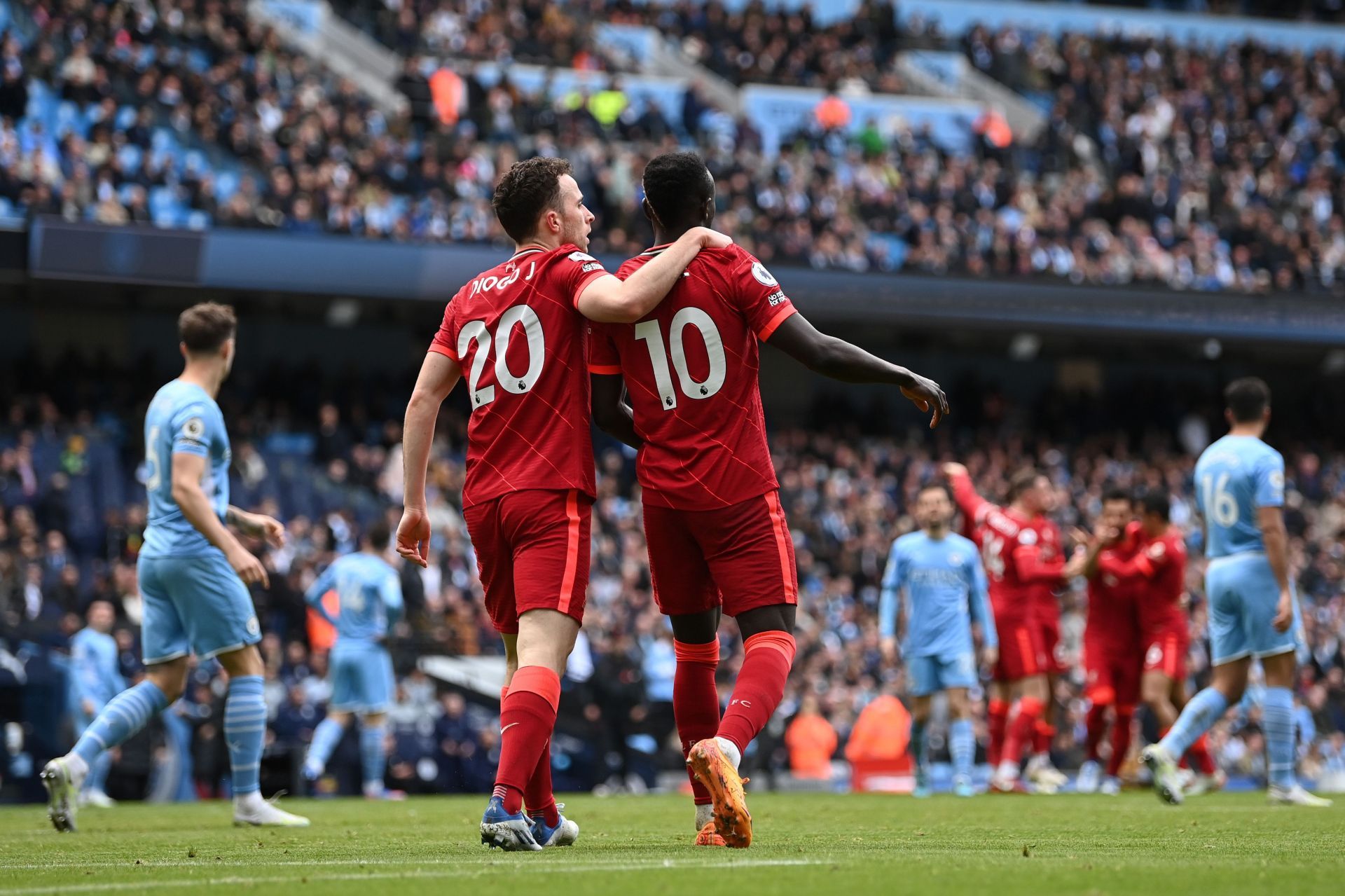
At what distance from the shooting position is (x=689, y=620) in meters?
6.34

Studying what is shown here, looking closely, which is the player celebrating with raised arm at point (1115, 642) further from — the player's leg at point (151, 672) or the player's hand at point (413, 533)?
the player's hand at point (413, 533)

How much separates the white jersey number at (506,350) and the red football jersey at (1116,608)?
8.57 metres

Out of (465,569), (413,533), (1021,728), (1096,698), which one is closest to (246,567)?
(413,533)

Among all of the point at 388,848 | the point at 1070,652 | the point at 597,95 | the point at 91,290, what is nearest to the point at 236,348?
the point at 91,290

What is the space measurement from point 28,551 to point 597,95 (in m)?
14.5

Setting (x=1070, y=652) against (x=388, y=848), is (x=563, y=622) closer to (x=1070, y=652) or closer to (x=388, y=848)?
(x=388, y=848)

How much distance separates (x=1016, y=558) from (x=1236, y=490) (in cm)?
397

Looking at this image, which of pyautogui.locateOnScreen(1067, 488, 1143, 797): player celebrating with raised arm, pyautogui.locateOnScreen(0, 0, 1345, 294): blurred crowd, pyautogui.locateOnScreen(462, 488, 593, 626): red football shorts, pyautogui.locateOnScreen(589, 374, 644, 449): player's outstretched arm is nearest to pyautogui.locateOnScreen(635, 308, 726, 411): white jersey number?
pyautogui.locateOnScreen(589, 374, 644, 449): player's outstretched arm

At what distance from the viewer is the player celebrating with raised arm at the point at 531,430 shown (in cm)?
582

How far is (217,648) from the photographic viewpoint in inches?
335

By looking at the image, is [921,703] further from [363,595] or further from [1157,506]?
[363,595]

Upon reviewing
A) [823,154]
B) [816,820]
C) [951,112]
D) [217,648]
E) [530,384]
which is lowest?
[816,820]

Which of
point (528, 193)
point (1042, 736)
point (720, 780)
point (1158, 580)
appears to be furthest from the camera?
point (1042, 736)

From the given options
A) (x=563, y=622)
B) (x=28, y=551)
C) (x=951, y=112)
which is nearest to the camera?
(x=563, y=622)
